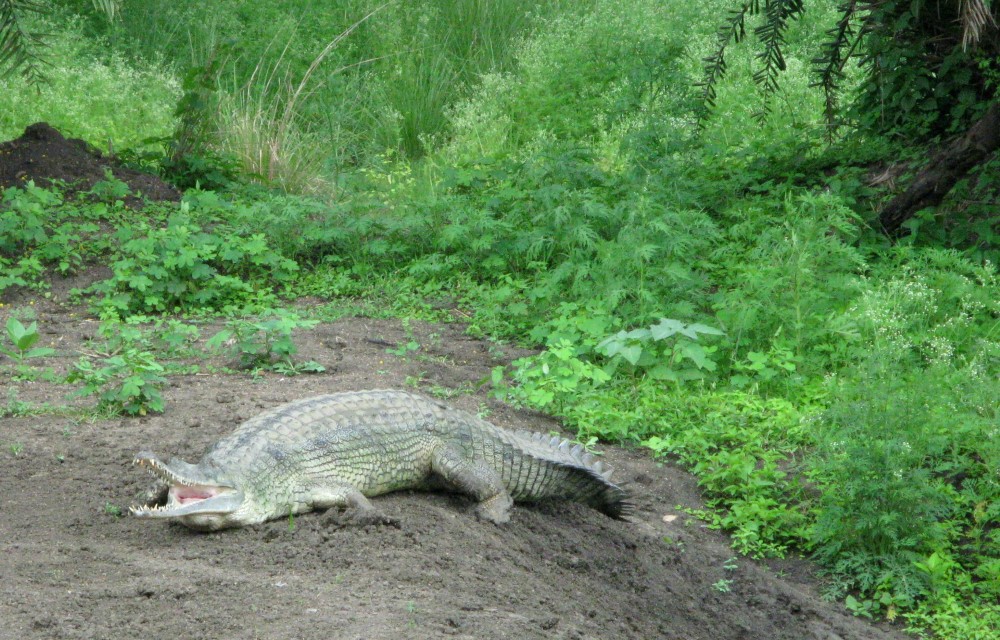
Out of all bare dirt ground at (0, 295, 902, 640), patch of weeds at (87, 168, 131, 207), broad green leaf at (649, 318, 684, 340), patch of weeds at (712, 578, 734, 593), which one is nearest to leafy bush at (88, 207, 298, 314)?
patch of weeds at (87, 168, 131, 207)

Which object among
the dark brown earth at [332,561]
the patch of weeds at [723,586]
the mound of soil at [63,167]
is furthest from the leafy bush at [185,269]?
the patch of weeds at [723,586]

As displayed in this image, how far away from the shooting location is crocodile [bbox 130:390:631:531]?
3789mm

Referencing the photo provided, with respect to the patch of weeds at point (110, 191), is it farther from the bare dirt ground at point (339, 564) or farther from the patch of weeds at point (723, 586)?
the patch of weeds at point (723, 586)

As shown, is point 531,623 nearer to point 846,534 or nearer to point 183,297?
point 846,534

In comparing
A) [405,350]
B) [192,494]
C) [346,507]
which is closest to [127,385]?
[192,494]

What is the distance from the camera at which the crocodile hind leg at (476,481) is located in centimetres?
438

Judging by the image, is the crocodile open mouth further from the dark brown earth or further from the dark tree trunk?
the dark tree trunk

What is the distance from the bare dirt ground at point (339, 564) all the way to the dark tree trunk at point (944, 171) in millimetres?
3289

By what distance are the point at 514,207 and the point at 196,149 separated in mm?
3449

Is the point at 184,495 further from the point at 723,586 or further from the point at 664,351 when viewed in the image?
the point at 664,351

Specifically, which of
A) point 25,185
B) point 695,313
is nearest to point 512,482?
point 695,313

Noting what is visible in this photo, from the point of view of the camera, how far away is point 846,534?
460 centimetres

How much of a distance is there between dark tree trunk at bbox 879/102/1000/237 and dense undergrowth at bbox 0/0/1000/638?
16 centimetres

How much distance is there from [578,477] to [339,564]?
136cm
